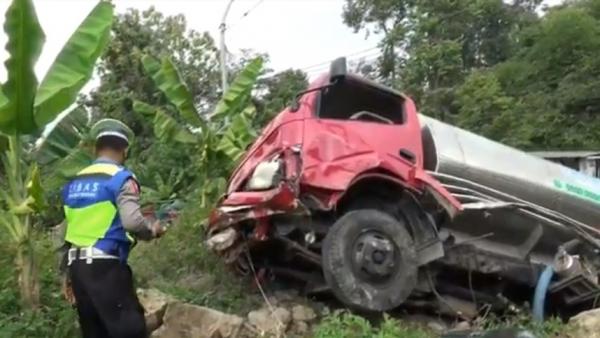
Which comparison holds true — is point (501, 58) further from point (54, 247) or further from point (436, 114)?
point (54, 247)

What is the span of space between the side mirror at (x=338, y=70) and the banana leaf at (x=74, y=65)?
1800mm

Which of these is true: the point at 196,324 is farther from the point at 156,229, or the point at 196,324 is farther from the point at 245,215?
the point at 156,229

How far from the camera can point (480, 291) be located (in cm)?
779

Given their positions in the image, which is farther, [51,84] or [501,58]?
[501,58]

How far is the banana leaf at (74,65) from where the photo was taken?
6676mm

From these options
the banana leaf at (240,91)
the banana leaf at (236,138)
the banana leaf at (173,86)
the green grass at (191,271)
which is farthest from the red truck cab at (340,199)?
the banana leaf at (240,91)

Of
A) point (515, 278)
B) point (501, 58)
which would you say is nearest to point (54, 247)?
point (515, 278)

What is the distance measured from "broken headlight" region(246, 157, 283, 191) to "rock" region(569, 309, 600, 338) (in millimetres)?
2379

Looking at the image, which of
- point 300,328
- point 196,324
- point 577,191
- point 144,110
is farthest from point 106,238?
point 144,110

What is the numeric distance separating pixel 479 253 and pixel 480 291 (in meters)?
0.43

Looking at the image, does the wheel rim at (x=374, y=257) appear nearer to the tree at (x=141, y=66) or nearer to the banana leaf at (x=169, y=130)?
the banana leaf at (x=169, y=130)

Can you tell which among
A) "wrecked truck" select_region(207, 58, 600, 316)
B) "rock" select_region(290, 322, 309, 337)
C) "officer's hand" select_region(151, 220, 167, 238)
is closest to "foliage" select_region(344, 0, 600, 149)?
"wrecked truck" select_region(207, 58, 600, 316)

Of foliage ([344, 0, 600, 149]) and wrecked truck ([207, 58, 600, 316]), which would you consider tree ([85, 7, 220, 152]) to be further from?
wrecked truck ([207, 58, 600, 316])

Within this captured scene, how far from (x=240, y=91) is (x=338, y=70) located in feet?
18.1
